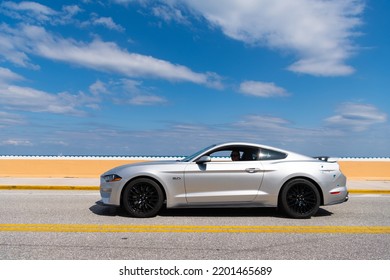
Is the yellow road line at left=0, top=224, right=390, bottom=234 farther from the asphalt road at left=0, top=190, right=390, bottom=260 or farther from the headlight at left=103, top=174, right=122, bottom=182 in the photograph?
the headlight at left=103, top=174, right=122, bottom=182

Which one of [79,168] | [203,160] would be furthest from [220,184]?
[79,168]

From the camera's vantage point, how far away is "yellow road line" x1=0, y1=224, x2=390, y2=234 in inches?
224

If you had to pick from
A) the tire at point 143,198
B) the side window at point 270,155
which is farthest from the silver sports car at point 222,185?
the side window at point 270,155

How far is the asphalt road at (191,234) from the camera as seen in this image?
14.7ft

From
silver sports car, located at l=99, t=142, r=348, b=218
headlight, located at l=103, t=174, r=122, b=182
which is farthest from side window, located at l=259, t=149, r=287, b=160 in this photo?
headlight, located at l=103, t=174, r=122, b=182

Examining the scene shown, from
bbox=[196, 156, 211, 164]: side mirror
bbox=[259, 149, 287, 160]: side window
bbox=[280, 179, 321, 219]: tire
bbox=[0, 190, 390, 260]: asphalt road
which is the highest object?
bbox=[259, 149, 287, 160]: side window

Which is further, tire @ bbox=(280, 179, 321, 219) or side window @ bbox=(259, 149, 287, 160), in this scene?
side window @ bbox=(259, 149, 287, 160)

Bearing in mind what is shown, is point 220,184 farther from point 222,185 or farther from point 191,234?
point 191,234

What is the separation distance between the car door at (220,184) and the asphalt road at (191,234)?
41 cm

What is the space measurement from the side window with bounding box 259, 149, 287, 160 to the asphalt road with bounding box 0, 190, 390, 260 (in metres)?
1.16

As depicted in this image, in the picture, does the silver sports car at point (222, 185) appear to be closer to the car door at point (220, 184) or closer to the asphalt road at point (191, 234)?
the car door at point (220, 184)
